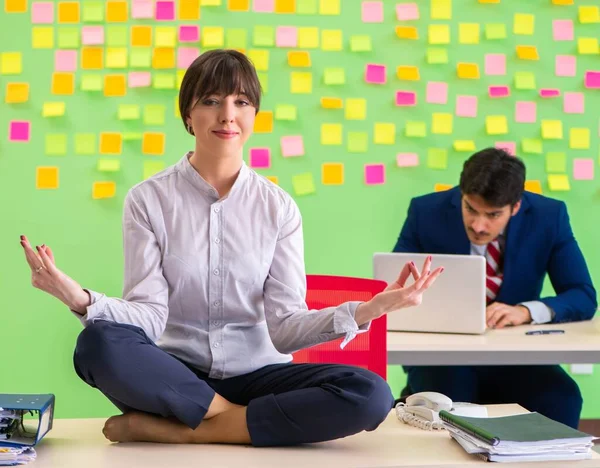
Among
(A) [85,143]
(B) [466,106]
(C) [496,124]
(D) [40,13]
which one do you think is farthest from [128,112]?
(C) [496,124]

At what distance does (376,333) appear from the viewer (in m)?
2.43

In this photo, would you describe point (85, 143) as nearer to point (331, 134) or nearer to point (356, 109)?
point (331, 134)

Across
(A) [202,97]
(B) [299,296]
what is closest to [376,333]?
(B) [299,296]

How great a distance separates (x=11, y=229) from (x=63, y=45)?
78 cm

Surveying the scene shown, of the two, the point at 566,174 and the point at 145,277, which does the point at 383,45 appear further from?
the point at 145,277

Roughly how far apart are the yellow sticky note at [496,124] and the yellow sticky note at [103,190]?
1.59 m

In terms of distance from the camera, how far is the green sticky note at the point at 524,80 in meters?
4.10

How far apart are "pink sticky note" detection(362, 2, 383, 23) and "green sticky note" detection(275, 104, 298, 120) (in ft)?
1.58

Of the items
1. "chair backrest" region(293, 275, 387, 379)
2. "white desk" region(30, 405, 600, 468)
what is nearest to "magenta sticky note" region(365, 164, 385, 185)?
"chair backrest" region(293, 275, 387, 379)

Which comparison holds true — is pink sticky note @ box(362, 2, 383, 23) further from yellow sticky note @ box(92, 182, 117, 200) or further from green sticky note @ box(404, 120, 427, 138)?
yellow sticky note @ box(92, 182, 117, 200)

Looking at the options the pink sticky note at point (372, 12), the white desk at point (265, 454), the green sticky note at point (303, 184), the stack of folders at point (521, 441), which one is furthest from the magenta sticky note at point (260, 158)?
the stack of folders at point (521, 441)

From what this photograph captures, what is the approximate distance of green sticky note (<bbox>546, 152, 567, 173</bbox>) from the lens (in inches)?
163

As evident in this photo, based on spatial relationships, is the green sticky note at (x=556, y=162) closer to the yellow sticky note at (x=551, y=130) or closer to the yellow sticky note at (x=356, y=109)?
the yellow sticky note at (x=551, y=130)

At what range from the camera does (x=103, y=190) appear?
3.92 meters
